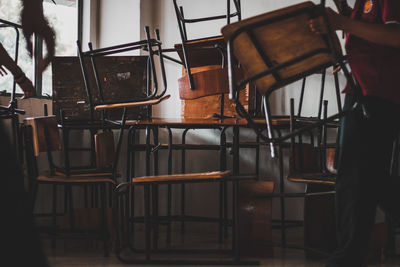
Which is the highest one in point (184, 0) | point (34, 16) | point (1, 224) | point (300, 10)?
point (184, 0)

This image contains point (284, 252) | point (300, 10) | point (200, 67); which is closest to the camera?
point (300, 10)

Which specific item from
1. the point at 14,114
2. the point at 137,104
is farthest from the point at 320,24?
the point at 14,114

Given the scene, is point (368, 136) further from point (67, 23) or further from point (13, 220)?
point (67, 23)

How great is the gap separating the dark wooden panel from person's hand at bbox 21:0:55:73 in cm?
310

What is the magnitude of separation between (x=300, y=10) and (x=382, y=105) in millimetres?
406

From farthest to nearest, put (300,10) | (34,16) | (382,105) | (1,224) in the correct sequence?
(382,105) < (300,10) < (34,16) < (1,224)

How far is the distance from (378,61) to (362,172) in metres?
0.34

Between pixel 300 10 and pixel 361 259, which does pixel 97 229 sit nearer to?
pixel 361 259

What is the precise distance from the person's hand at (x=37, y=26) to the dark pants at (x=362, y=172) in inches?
47.1

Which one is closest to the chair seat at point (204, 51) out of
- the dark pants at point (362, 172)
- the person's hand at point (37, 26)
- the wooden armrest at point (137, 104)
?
the wooden armrest at point (137, 104)

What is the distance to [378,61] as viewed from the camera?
5.22 feet

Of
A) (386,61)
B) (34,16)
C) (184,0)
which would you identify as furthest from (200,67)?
(34,16)

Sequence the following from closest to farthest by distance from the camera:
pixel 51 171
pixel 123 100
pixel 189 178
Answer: pixel 189 178 < pixel 51 171 < pixel 123 100

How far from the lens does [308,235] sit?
9.20 ft
